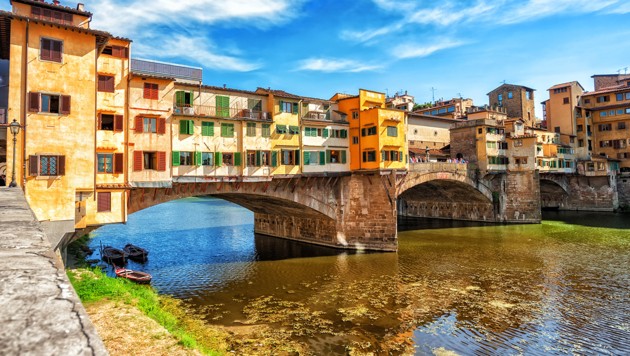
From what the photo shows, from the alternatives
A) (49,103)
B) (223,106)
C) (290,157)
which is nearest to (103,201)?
(49,103)

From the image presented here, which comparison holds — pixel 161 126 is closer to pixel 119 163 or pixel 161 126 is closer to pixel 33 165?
pixel 119 163

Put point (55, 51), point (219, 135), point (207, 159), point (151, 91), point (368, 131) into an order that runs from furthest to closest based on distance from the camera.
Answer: point (368, 131), point (219, 135), point (207, 159), point (151, 91), point (55, 51)

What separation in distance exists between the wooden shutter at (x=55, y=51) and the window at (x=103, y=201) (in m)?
8.71

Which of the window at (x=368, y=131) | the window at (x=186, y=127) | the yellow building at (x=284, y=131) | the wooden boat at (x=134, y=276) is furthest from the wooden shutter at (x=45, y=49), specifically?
the window at (x=368, y=131)

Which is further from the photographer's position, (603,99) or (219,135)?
(603,99)

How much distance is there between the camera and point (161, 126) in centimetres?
2839

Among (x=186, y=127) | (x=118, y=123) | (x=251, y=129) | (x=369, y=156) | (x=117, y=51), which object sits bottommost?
(x=369, y=156)

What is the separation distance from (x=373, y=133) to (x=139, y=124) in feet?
76.7

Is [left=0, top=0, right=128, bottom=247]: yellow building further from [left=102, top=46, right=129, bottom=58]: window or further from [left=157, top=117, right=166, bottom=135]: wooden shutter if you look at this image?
[left=157, top=117, right=166, bottom=135]: wooden shutter

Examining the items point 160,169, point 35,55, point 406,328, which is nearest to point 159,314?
point 160,169

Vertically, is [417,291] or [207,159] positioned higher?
[207,159]

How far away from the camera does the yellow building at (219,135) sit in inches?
1209

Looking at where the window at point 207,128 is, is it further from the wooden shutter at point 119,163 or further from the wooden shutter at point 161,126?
the wooden shutter at point 119,163

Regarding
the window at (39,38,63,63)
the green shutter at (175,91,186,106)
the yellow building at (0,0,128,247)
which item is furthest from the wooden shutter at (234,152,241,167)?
the window at (39,38,63,63)
